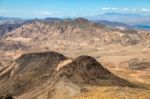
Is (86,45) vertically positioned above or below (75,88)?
below

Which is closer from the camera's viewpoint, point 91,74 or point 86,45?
point 91,74

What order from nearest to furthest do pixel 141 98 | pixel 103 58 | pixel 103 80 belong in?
pixel 141 98, pixel 103 80, pixel 103 58

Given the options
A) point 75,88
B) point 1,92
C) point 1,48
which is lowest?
point 1,48

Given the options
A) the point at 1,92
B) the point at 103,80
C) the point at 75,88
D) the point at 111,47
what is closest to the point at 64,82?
the point at 75,88

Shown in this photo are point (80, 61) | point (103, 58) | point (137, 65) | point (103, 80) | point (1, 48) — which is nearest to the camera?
point (103, 80)

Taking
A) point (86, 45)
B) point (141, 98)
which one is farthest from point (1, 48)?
point (141, 98)

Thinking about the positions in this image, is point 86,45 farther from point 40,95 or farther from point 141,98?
point 141,98

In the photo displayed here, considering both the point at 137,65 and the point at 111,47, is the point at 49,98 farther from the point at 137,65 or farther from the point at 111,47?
the point at 111,47
